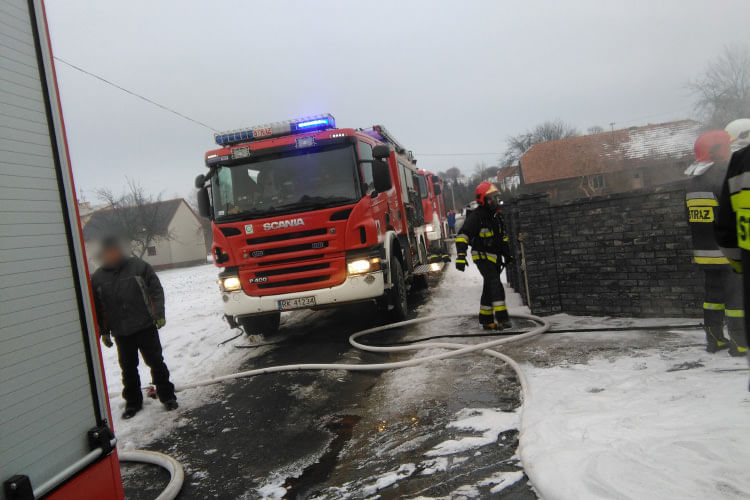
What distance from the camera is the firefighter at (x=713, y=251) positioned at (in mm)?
4102

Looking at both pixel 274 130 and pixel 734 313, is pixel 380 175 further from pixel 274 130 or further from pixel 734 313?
pixel 734 313

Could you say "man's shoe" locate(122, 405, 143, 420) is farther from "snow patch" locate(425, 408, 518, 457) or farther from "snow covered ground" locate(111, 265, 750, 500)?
"snow patch" locate(425, 408, 518, 457)

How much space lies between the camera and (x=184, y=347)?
7500 mm

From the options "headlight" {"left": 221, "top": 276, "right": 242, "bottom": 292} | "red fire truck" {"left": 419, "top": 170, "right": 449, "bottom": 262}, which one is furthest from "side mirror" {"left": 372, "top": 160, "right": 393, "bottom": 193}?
"red fire truck" {"left": 419, "top": 170, "right": 449, "bottom": 262}

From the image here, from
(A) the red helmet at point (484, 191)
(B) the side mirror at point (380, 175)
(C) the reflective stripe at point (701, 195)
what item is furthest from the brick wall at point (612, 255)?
(B) the side mirror at point (380, 175)

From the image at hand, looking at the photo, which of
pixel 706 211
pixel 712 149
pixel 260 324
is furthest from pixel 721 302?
pixel 260 324

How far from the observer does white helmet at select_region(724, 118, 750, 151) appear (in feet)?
13.1

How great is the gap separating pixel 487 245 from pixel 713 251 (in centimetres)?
260

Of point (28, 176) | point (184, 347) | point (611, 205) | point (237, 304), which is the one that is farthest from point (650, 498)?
point (184, 347)

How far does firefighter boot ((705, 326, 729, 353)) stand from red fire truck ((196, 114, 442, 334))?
3.60 metres

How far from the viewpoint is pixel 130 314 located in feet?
15.4

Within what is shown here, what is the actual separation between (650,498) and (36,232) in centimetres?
305

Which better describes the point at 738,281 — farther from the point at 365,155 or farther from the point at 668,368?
the point at 365,155

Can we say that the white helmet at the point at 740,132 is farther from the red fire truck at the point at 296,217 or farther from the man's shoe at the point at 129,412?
the man's shoe at the point at 129,412
